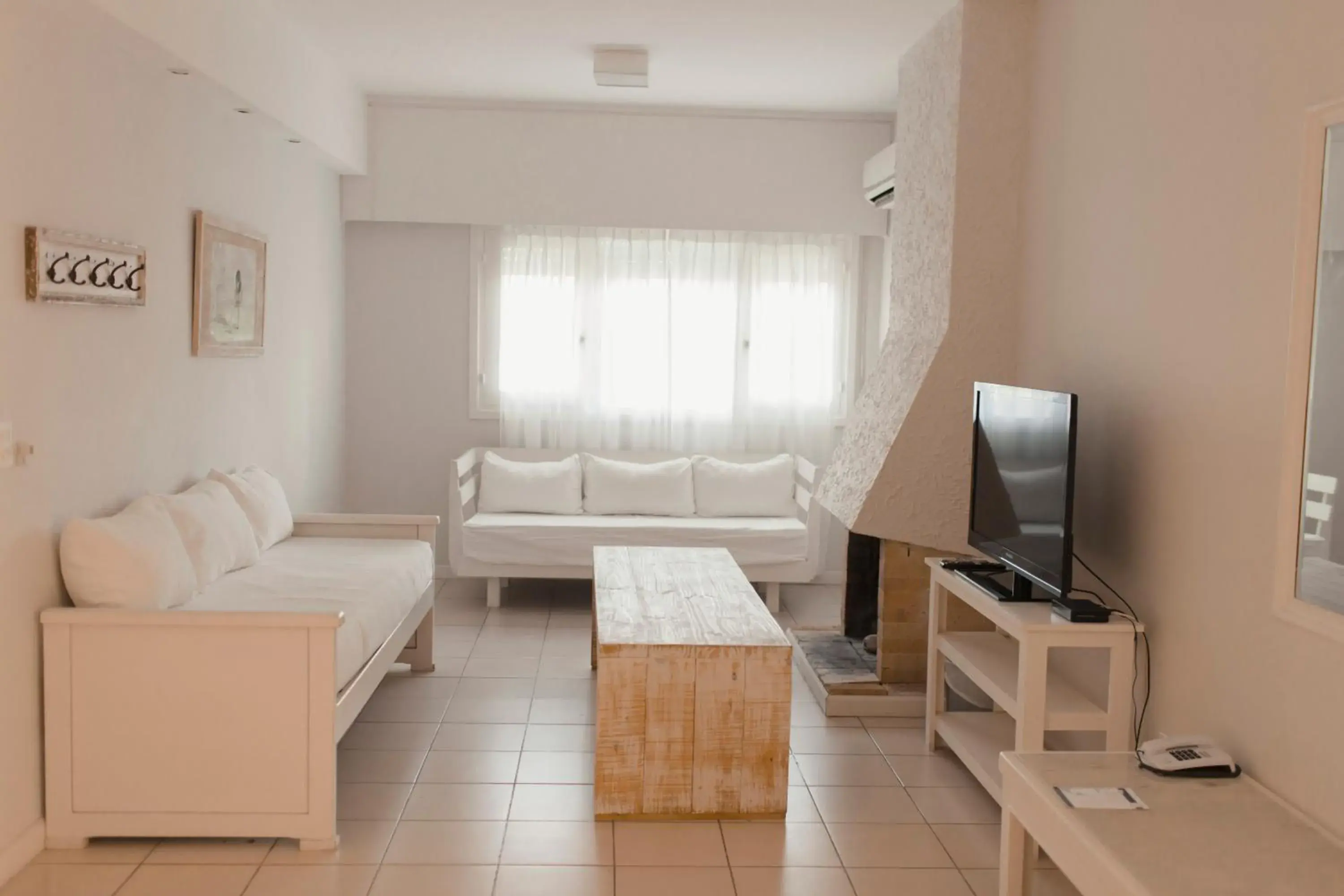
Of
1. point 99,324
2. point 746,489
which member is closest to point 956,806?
point 99,324

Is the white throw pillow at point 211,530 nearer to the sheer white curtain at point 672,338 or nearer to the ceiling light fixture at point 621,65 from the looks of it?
the ceiling light fixture at point 621,65

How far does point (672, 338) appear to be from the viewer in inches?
273

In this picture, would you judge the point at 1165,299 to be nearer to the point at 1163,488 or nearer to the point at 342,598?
the point at 1163,488

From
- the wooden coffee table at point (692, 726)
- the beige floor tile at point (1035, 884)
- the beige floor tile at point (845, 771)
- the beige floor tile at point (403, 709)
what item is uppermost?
the wooden coffee table at point (692, 726)

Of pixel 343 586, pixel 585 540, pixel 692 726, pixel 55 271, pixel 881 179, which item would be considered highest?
pixel 881 179

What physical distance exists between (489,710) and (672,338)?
293 centimetres

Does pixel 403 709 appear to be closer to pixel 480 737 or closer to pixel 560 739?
pixel 480 737

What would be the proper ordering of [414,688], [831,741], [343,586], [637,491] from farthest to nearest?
[637,491], [414,688], [831,741], [343,586]

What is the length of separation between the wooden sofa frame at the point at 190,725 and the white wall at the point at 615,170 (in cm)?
370

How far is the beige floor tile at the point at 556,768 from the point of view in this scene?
3.86 meters

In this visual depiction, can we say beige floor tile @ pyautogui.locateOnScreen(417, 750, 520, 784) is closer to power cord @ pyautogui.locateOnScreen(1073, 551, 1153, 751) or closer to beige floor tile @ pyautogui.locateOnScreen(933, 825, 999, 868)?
beige floor tile @ pyautogui.locateOnScreen(933, 825, 999, 868)

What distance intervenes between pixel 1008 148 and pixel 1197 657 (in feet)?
6.44

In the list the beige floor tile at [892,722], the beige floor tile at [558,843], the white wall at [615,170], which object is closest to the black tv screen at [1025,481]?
the beige floor tile at [892,722]

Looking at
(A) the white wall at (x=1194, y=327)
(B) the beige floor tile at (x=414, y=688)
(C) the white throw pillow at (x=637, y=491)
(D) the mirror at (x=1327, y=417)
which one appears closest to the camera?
(D) the mirror at (x=1327, y=417)
